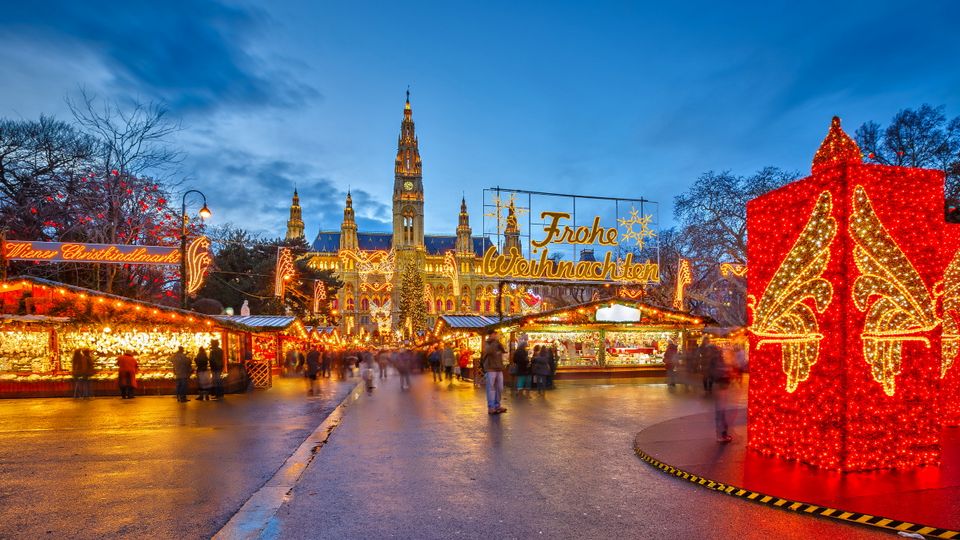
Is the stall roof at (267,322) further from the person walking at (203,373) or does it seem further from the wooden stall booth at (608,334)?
the wooden stall booth at (608,334)

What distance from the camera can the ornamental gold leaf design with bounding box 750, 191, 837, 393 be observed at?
Answer: 292 inches

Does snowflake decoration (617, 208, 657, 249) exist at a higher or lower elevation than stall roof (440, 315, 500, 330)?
higher

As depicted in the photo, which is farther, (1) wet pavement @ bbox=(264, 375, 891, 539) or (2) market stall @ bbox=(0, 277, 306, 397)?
(2) market stall @ bbox=(0, 277, 306, 397)

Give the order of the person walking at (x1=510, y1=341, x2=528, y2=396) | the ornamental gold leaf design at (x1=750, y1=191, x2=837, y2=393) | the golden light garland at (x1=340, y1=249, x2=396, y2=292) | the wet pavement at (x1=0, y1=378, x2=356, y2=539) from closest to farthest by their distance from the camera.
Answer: the wet pavement at (x1=0, y1=378, x2=356, y2=539) → the ornamental gold leaf design at (x1=750, y1=191, x2=837, y2=393) → the person walking at (x1=510, y1=341, x2=528, y2=396) → the golden light garland at (x1=340, y1=249, x2=396, y2=292)

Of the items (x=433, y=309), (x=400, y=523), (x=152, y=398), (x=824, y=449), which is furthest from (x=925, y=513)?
(x=433, y=309)

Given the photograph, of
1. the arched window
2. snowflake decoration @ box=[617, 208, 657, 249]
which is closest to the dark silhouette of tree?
snowflake decoration @ box=[617, 208, 657, 249]

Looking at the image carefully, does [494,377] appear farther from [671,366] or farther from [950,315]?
[671,366]

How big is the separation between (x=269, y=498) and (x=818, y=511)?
5256 mm

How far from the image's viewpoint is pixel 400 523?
17.7 feet

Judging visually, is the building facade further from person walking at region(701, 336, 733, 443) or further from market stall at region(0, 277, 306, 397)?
person walking at region(701, 336, 733, 443)

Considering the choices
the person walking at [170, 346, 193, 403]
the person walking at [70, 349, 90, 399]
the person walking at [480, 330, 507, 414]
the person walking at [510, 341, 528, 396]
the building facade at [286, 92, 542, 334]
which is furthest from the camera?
the building facade at [286, 92, 542, 334]

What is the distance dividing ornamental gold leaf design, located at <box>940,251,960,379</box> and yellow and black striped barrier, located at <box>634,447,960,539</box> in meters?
5.70

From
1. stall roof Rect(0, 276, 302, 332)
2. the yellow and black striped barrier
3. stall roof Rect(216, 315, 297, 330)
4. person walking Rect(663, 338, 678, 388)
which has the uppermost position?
stall roof Rect(0, 276, 302, 332)

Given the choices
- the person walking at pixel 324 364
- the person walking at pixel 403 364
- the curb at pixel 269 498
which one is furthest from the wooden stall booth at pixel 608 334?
the curb at pixel 269 498
